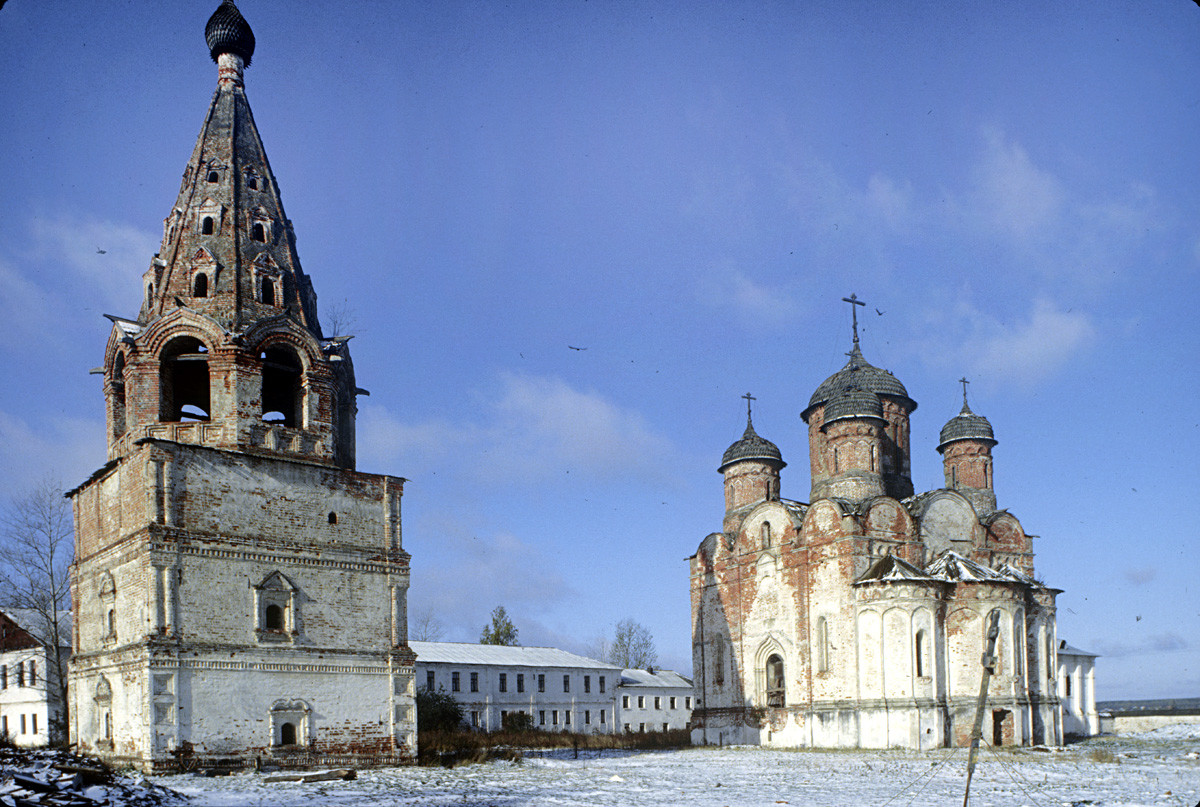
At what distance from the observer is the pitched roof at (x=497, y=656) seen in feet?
135

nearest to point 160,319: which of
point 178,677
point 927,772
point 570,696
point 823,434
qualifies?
point 178,677

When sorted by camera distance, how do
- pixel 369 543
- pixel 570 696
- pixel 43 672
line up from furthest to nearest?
1. pixel 570 696
2. pixel 43 672
3. pixel 369 543

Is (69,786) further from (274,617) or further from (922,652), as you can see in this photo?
(922,652)

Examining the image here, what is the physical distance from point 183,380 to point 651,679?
113 ft

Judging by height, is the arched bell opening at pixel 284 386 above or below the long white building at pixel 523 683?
above

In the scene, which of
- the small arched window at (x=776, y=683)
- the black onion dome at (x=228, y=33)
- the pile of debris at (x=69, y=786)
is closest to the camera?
the pile of debris at (x=69, y=786)

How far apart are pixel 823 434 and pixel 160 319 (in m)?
22.0

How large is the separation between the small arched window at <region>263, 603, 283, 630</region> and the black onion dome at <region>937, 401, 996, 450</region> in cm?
2330

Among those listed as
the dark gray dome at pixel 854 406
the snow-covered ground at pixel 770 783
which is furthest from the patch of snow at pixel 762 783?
the dark gray dome at pixel 854 406

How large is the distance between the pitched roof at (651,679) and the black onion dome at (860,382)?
→ 19199 mm

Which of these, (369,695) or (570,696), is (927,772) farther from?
(570,696)

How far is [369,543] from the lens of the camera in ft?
65.8

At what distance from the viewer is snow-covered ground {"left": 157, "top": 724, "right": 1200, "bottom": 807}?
45.6 feet

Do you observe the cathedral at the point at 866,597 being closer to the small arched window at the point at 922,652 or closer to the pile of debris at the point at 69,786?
the small arched window at the point at 922,652
